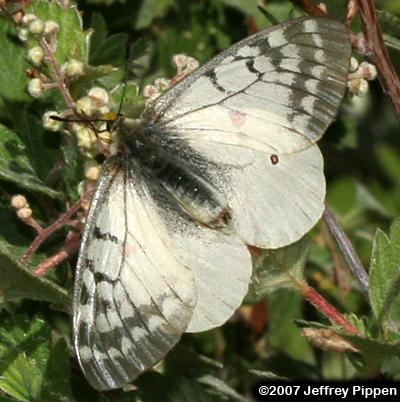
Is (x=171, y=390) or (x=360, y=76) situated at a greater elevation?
(x=360, y=76)

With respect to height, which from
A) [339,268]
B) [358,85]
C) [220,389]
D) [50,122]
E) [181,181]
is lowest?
[339,268]

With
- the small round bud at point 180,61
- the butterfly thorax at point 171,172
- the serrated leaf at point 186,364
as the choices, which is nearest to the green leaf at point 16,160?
the butterfly thorax at point 171,172

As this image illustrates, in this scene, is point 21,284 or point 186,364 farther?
point 186,364

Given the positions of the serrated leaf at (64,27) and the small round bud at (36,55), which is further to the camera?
the serrated leaf at (64,27)

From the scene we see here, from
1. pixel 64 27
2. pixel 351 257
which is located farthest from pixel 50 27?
pixel 351 257

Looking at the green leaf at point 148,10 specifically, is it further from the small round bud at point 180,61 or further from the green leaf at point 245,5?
the small round bud at point 180,61

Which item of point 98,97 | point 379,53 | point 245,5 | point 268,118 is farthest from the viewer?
point 245,5

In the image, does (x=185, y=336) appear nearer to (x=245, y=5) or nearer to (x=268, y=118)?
(x=268, y=118)
